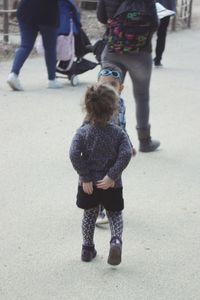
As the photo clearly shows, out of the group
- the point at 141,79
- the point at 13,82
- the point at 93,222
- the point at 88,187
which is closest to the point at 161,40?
the point at 13,82

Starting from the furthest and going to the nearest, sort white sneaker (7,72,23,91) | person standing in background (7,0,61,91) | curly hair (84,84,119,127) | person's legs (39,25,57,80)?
white sneaker (7,72,23,91) < person's legs (39,25,57,80) < person standing in background (7,0,61,91) < curly hair (84,84,119,127)

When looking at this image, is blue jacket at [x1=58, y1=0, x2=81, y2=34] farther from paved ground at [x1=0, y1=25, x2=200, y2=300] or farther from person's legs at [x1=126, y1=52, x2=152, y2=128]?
person's legs at [x1=126, y1=52, x2=152, y2=128]

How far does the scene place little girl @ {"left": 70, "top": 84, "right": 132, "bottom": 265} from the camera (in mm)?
3363

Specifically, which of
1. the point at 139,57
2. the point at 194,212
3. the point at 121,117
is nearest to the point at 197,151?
the point at 139,57

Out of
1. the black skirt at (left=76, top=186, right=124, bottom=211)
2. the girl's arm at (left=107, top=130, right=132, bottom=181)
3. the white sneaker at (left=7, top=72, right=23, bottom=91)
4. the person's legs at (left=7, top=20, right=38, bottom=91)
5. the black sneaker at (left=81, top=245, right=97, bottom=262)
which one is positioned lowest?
the white sneaker at (left=7, top=72, right=23, bottom=91)

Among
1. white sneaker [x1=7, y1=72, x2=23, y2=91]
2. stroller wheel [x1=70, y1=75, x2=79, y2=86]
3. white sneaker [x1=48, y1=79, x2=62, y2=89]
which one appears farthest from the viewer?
stroller wheel [x1=70, y1=75, x2=79, y2=86]

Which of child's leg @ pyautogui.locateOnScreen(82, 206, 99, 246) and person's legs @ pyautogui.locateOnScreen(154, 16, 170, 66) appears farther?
person's legs @ pyautogui.locateOnScreen(154, 16, 170, 66)

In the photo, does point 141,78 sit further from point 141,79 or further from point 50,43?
point 50,43

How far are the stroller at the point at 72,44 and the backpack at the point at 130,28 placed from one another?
2.94 m

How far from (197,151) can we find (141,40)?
126 cm

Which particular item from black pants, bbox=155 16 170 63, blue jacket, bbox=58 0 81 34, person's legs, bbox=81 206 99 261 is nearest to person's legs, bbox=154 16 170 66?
black pants, bbox=155 16 170 63

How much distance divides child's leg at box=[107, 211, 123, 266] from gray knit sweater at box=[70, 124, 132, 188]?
0.30m

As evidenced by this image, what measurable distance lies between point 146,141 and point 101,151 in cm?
254

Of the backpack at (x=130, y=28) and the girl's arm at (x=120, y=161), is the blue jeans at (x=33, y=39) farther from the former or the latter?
the girl's arm at (x=120, y=161)
